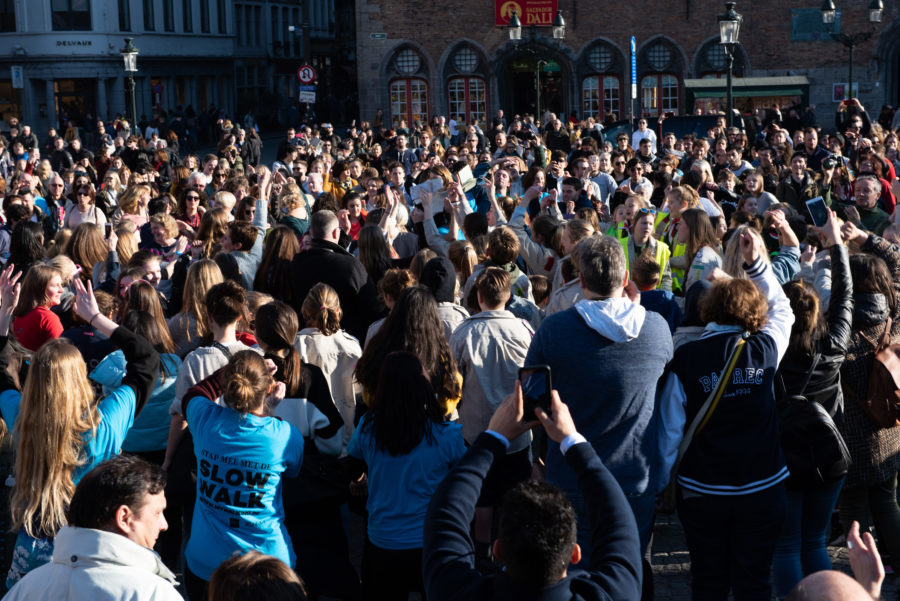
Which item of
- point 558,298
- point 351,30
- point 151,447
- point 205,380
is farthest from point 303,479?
point 351,30

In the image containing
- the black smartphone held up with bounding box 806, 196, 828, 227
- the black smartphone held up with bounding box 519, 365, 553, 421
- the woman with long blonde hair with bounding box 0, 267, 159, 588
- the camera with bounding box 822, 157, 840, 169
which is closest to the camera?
the black smartphone held up with bounding box 519, 365, 553, 421

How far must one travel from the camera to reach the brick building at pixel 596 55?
118 feet

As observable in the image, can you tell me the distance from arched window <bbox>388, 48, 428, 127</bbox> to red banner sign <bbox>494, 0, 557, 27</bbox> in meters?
3.40

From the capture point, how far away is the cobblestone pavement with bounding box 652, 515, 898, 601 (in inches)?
225

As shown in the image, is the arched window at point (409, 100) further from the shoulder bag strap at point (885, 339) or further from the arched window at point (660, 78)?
the shoulder bag strap at point (885, 339)

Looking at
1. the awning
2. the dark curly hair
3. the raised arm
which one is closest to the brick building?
the awning

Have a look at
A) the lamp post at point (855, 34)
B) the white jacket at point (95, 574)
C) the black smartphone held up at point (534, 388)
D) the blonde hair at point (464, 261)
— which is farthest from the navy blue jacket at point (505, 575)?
the lamp post at point (855, 34)

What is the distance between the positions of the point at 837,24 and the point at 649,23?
5.88 metres

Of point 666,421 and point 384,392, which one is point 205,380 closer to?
point 384,392

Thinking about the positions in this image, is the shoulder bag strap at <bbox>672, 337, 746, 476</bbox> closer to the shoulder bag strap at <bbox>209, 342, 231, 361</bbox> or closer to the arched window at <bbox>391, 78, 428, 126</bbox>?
the shoulder bag strap at <bbox>209, 342, 231, 361</bbox>

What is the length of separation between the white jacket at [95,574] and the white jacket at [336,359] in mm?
2550

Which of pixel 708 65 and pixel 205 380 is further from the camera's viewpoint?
pixel 708 65

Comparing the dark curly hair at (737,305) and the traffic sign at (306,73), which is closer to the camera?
the dark curly hair at (737,305)

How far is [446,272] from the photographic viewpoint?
6.35m
